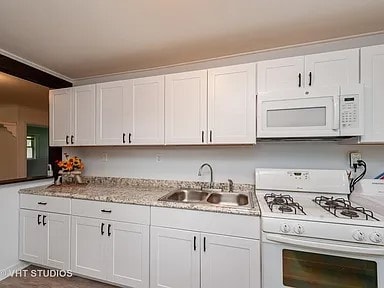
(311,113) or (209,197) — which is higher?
(311,113)

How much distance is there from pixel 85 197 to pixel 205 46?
186cm

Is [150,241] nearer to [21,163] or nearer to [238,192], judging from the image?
[238,192]

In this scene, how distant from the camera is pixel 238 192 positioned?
2260mm

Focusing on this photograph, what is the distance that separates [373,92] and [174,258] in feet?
6.65

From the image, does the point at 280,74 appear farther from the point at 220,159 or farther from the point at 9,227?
the point at 9,227

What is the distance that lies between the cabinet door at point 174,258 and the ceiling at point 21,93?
2620 mm

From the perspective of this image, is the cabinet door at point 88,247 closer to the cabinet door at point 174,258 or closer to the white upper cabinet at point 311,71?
the cabinet door at point 174,258

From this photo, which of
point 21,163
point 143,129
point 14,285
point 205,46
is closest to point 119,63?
point 143,129

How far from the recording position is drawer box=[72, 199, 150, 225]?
193 cm

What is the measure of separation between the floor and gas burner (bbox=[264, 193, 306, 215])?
1678 millimetres

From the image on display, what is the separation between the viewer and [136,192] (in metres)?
2.29

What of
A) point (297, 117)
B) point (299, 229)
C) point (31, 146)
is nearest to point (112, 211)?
point (299, 229)

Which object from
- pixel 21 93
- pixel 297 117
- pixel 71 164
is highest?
pixel 21 93

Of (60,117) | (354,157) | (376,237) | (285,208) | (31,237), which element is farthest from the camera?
(60,117)
